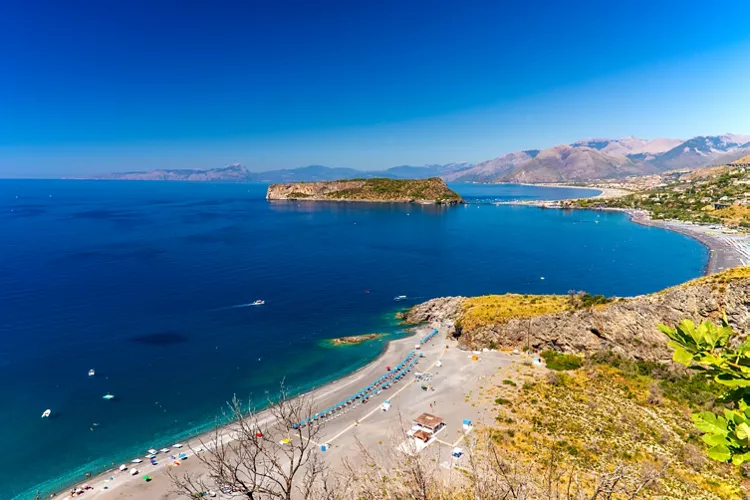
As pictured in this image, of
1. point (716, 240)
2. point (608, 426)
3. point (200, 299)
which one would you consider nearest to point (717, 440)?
point (608, 426)

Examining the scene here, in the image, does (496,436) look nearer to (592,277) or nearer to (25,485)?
(25,485)

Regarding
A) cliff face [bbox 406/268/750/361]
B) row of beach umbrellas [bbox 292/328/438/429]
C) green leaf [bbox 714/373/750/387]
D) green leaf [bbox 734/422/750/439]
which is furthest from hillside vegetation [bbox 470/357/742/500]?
green leaf [bbox 734/422/750/439]

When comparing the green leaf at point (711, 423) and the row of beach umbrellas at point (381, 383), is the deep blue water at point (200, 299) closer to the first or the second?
the row of beach umbrellas at point (381, 383)

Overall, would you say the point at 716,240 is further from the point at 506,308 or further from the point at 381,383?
the point at 381,383

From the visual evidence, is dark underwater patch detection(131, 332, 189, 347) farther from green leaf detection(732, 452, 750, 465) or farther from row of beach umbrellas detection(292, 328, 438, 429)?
green leaf detection(732, 452, 750, 465)

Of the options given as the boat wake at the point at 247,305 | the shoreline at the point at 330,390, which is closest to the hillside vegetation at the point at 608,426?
the shoreline at the point at 330,390

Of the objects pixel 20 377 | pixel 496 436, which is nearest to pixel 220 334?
pixel 20 377

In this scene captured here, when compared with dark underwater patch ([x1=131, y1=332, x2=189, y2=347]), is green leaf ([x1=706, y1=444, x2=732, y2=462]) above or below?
above
